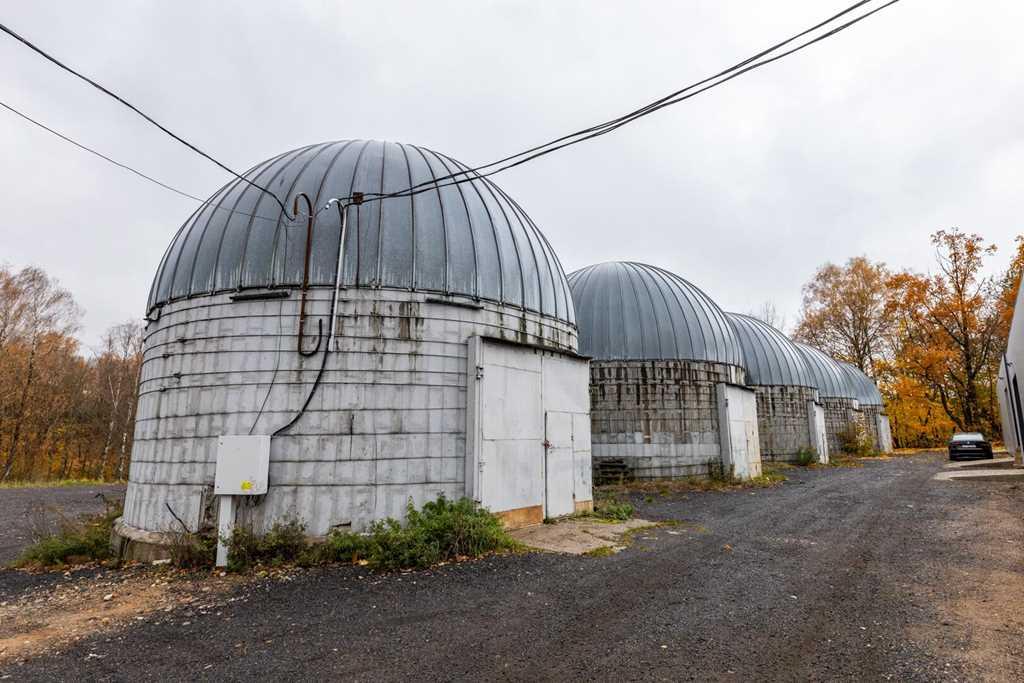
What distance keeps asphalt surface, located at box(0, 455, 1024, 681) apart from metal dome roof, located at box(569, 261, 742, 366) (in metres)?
9.79

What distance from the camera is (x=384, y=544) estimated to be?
26.1 feet

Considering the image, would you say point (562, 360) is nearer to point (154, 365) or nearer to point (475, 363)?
point (475, 363)

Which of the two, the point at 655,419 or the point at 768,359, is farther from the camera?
the point at 768,359

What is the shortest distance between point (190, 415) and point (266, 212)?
12.8ft

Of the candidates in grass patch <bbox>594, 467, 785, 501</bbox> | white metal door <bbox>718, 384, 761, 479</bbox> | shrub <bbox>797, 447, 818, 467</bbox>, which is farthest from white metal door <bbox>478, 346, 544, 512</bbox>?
shrub <bbox>797, 447, 818, 467</bbox>

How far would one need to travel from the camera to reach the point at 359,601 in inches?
247

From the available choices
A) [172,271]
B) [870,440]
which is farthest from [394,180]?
[870,440]

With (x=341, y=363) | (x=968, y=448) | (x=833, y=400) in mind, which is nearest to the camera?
(x=341, y=363)

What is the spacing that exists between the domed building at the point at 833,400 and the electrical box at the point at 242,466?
31076 mm

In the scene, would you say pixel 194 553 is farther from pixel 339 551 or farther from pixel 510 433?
pixel 510 433

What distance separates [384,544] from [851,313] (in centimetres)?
5319

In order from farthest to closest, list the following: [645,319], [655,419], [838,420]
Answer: [838,420]
[645,319]
[655,419]

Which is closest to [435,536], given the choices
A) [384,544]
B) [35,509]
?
[384,544]

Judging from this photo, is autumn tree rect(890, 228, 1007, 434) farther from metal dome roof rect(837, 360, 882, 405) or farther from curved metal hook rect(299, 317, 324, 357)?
curved metal hook rect(299, 317, 324, 357)
